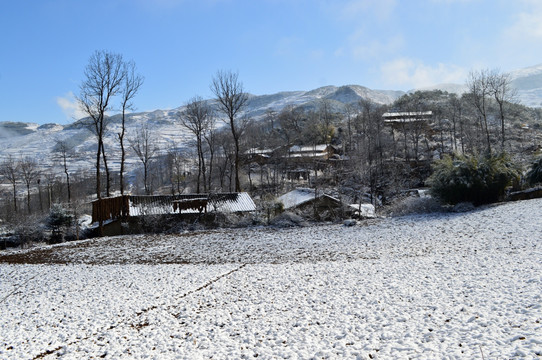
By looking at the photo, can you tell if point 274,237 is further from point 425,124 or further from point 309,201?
point 425,124

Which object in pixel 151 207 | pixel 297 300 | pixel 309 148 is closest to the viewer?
pixel 297 300

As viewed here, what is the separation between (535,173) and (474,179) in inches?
213

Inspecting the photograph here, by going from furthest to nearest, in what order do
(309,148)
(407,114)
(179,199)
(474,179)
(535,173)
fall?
1. (407,114)
2. (309,148)
3. (179,199)
4. (535,173)
5. (474,179)

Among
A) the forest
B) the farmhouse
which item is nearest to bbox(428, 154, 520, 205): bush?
the forest

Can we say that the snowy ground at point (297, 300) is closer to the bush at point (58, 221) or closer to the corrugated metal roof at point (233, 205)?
the corrugated metal roof at point (233, 205)

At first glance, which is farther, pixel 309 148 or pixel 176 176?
pixel 309 148

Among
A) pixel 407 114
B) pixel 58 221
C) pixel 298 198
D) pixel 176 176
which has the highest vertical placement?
pixel 407 114

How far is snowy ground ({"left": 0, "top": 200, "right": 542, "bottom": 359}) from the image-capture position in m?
6.07

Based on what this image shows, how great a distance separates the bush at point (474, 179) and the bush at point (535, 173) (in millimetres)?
2283

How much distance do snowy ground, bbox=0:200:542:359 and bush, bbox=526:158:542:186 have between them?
825 centimetres

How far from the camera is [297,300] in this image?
866cm

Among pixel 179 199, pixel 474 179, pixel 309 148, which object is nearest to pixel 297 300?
pixel 474 179

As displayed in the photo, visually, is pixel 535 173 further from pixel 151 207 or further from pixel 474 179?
pixel 151 207

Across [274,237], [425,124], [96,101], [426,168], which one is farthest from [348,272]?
[425,124]
